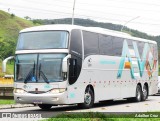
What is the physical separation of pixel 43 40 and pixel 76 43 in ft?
4.69

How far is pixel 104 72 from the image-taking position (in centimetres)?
2405

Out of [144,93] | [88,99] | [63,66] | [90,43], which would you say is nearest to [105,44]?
[90,43]

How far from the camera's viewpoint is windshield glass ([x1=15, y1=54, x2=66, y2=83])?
20.0 metres

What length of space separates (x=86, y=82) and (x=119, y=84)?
4580 mm

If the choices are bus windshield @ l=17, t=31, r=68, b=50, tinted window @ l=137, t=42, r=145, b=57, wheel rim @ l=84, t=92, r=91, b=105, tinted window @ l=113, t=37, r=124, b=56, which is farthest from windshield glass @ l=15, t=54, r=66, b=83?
tinted window @ l=137, t=42, r=145, b=57

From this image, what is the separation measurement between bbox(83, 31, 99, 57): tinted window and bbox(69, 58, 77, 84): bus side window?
111cm

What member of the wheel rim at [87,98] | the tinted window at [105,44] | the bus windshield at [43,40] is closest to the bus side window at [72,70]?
the bus windshield at [43,40]

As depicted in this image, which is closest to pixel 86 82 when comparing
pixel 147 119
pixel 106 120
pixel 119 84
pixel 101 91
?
pixel 101 91

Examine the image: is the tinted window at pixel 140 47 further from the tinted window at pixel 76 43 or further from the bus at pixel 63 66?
the tinted window at pixel 76 43

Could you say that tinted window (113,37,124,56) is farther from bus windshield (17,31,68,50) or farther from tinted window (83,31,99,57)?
bus windshield (17,31,68,50)

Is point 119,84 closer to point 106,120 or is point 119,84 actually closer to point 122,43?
point 122,43

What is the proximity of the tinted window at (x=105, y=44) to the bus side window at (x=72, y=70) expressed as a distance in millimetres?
3048

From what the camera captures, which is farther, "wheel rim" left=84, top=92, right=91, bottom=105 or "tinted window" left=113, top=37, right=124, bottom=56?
"tinted window" left=113, top=37, right=124, bottom=56

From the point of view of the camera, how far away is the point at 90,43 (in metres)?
22.2
